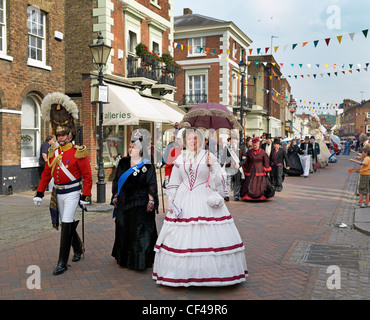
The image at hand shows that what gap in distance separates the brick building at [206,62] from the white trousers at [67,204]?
27215mm

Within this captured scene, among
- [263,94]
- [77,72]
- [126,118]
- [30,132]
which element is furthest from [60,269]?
[263,94]

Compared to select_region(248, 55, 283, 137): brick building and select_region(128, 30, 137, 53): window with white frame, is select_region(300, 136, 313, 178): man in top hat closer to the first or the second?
select_region(128, 30, 137, 53): window with white frame

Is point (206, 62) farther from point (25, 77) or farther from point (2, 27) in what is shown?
point (2, 27)

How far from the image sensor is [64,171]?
16.2ft

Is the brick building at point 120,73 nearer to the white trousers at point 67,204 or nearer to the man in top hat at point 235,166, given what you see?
the man in top hat at point 235,166

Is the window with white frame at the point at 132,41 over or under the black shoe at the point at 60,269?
over

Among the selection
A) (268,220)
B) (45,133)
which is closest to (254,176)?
(268,220)

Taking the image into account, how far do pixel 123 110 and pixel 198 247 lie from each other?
11.1 metres

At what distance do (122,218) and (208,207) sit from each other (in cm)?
132

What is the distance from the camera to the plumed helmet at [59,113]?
198 inches

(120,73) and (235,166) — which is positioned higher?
(120,73)

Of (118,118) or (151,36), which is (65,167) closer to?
(118,118)

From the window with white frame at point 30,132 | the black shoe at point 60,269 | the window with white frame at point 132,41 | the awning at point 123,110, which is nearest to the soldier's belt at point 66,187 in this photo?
the black shoe at point 60,269
